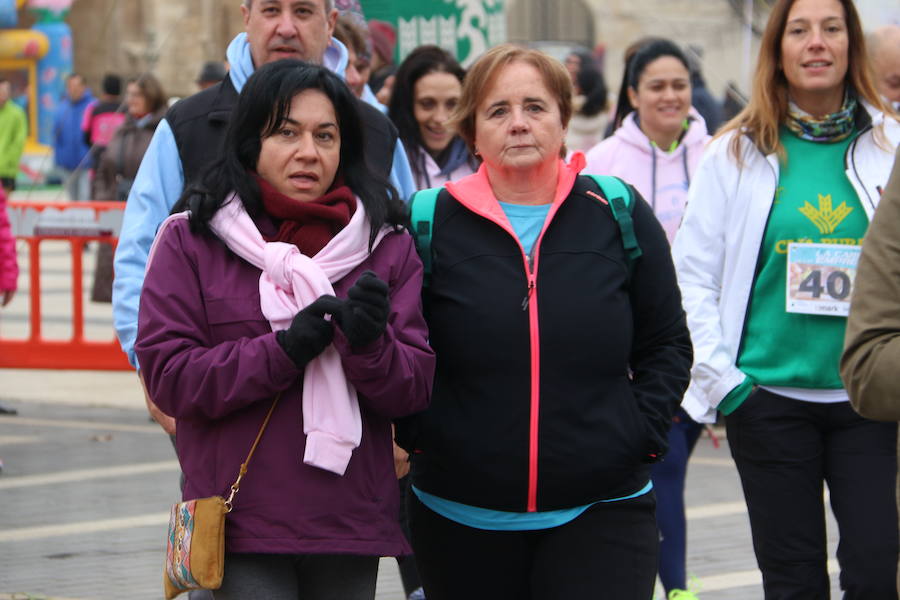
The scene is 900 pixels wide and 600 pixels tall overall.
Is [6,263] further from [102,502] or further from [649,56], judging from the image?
[649,56]

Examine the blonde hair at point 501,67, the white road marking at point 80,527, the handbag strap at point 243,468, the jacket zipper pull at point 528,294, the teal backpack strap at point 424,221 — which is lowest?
the white road marking at point 80,527

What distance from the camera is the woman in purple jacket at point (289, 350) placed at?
3195mm

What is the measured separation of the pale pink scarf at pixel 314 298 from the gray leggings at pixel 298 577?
0.23 metres

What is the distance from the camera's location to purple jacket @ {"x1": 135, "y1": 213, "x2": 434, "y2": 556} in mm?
3199

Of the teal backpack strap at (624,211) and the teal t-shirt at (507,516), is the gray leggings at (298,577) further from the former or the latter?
the teal backpack strap at (624,211)

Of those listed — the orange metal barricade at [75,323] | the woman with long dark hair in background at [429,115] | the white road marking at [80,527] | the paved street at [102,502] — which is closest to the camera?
the woman with long dark hair in background at [429,115]

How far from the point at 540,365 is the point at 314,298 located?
0.55 m

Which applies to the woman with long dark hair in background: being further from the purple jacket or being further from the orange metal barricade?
the orange metal barricade

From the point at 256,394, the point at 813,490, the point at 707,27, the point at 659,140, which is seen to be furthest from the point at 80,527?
the point at 707,27

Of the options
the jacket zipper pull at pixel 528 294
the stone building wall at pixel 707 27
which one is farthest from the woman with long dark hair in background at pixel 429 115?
A: the stone building wall at pixel 707 27

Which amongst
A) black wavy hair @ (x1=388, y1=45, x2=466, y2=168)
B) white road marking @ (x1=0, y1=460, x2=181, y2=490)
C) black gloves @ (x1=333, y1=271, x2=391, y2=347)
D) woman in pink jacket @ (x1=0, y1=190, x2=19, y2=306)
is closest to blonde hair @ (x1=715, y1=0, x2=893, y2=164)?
black gloves @ (x1=333, y1=271, x2=391, y2=347)

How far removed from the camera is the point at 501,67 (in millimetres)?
3691

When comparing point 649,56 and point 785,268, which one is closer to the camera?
point 785,268

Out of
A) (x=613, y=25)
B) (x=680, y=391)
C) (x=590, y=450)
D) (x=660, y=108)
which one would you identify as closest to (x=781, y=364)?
(x=680, y=391)
